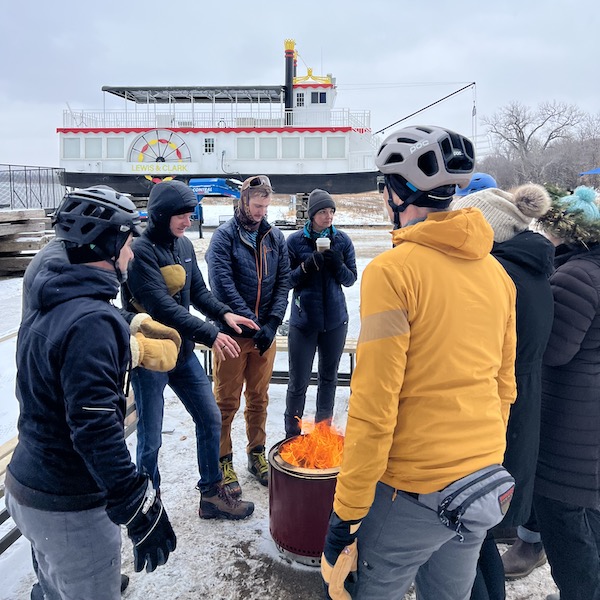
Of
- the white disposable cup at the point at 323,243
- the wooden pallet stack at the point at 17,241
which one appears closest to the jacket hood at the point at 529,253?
the white disposable cup at the point at 323,243

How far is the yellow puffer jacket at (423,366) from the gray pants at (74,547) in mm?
844

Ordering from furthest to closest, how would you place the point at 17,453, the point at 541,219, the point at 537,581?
1. the point at 537,581
2. the point at 541,219
3. the point at 17,453

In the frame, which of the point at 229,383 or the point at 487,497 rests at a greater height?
the point at 487,497

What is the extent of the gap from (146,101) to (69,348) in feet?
78.5

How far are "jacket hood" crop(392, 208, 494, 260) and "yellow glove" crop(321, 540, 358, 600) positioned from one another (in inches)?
37.8

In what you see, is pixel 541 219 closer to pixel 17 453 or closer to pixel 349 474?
pixel 349 474

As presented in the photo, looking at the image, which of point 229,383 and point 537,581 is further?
point 229,383

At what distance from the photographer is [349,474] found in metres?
1.51

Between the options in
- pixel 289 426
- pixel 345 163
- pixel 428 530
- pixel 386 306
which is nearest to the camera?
pixel 386 306

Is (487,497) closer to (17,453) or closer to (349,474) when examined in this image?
(349,474)

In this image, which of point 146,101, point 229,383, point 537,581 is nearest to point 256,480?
point 229,383

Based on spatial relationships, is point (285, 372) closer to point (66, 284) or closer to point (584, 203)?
point (584, 203)

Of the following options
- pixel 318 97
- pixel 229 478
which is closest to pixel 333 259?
pixel 229 478

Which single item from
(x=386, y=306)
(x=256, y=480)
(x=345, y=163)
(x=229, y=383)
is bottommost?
(x=256, y=480)
